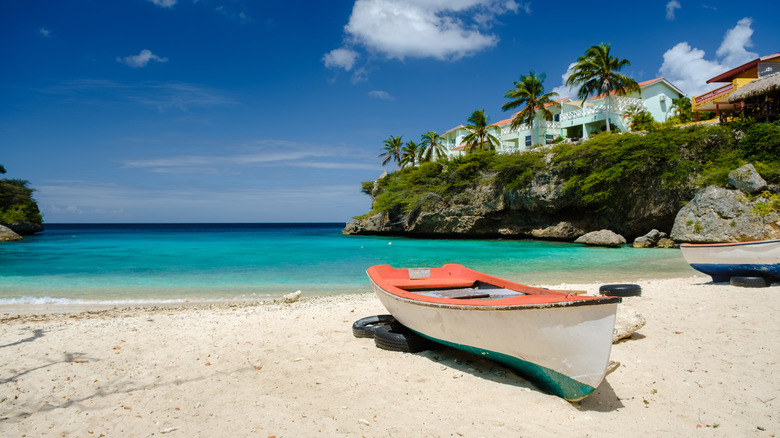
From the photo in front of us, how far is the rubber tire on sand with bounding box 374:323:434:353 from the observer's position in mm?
5582

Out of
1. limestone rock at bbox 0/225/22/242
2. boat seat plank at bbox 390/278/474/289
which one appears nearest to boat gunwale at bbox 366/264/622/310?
boat seat plank at bbox 390/278/474/289

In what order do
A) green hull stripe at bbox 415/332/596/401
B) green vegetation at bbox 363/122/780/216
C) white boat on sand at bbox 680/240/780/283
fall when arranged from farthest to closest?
green vegetation at bbox 363/122/780/216 → white boat on sand at bbox 680/240/780/283 → green hull stripe at bbox 415/332/596/401

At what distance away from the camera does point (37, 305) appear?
9914 mm

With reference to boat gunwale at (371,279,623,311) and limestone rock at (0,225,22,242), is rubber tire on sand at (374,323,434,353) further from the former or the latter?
limestone rock at (0,225,22,242)

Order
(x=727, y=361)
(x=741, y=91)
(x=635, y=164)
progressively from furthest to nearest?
(x=635, y=164) → (x=741, y=91) → (x=727, y=361)

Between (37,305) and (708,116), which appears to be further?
(708,116)

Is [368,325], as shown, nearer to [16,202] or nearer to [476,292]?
[476,292]

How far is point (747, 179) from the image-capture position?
19406mm

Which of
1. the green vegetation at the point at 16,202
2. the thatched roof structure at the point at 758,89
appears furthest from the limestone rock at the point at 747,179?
the green vegetation at the point at 16,202

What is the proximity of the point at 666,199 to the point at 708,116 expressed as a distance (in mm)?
11968

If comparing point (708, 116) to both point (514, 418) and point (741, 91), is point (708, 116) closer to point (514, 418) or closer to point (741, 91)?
point (741, 91)

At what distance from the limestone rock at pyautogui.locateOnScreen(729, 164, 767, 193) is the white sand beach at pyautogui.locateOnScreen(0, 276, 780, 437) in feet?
54.8

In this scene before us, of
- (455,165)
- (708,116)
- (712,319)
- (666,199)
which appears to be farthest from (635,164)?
(712,319)

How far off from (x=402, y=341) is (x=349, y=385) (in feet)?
3.99
